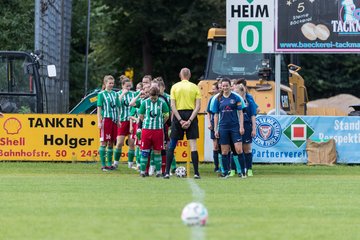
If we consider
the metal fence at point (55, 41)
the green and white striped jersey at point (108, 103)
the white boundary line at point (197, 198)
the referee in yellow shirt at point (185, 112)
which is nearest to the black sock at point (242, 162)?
the referee in yellow shirt at point (185, 112)

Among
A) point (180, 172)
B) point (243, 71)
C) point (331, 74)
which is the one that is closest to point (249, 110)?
point (180, 172)

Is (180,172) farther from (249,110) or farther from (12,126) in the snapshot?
(12,126)

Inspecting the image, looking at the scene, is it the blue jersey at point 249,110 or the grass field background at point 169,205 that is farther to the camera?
the blue jersey at point 249,110

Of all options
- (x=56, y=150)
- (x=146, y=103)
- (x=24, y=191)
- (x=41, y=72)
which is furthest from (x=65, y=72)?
(x=24, y=191)

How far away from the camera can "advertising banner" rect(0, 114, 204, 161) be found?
27.3m

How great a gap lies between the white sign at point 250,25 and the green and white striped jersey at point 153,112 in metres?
5.85

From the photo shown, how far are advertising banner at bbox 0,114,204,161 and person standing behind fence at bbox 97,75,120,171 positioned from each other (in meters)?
2.72

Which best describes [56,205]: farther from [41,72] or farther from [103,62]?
[103,62]

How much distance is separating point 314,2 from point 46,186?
10.5 metres

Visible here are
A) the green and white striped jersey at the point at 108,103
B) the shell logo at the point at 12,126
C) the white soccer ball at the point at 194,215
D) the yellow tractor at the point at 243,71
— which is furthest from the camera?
the yellow tractor at the point at 243,71

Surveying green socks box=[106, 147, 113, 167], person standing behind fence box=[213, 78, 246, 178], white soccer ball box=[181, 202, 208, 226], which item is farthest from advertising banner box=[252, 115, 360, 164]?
white soccer ball box=[181, 202, 208, 226]

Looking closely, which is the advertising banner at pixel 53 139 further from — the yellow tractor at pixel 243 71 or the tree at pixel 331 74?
the tree at pixel 331 74

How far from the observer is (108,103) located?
79.9 feet

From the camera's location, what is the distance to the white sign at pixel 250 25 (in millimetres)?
27438
